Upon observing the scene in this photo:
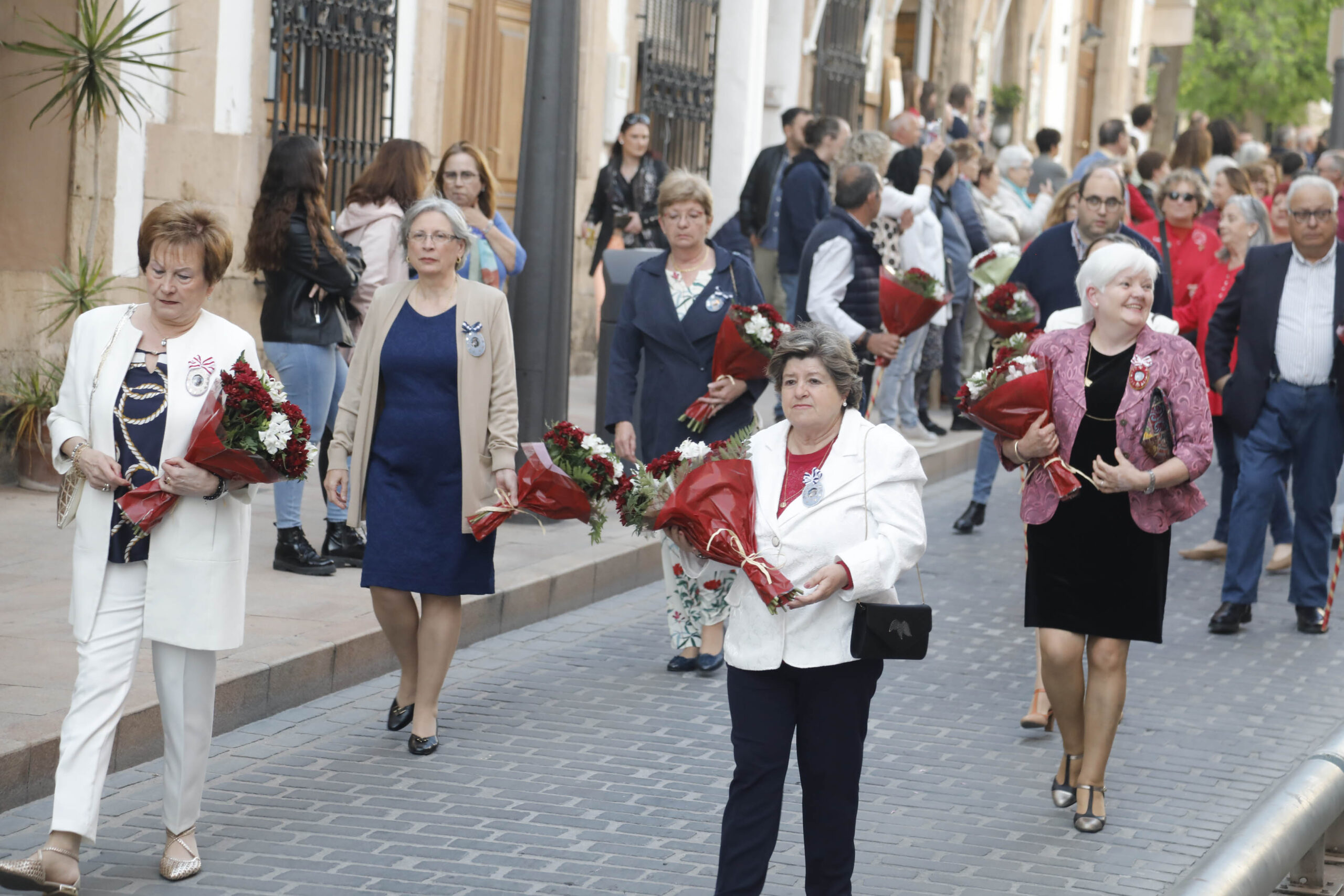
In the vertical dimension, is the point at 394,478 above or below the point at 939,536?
above

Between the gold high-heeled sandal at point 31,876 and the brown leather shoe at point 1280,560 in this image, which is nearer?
the gold high-heeled sandal at point 31,876

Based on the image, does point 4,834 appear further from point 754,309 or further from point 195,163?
Result: point 195,163

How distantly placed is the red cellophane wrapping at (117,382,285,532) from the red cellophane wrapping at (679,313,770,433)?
2.73 metres

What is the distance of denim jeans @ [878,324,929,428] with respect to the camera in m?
13.4

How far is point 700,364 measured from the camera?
763cm

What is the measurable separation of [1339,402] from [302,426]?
18.3ft

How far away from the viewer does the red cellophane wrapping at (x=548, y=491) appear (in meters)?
5.74

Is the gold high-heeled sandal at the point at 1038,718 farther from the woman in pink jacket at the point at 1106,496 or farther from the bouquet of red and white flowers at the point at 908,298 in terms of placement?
the bouquet of red and white flowers at the point at 908,298

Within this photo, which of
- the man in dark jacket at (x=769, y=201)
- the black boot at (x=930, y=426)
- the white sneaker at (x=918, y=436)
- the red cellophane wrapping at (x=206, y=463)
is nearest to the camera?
the red cellophane wrapping at (x=206, y=463)

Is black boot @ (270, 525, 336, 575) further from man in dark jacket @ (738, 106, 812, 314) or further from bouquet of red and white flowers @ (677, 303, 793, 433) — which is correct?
man in dark jacket @ (738, 106, 812, 314)

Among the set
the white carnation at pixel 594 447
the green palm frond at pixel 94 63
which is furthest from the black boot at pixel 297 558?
the white carnation at pixel 594 447

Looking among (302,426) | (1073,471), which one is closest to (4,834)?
(302,426)

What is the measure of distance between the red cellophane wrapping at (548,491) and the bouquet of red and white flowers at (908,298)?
4309mm

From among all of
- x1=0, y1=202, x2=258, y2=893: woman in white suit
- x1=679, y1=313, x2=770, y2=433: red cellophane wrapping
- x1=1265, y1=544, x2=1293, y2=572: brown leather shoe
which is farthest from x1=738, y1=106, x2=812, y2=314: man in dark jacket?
x1=0, y1=202, x2=258, y2=893: woman in white suit
